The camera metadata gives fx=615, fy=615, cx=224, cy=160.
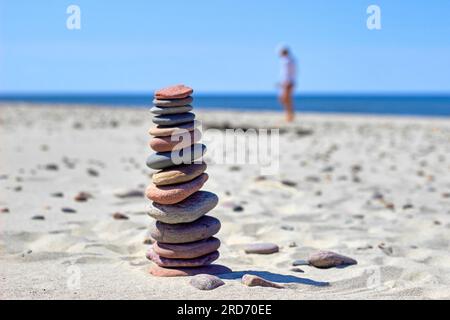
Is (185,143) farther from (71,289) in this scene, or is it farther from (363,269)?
(363,269)

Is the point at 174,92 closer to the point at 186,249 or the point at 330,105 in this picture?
the point at 186,249

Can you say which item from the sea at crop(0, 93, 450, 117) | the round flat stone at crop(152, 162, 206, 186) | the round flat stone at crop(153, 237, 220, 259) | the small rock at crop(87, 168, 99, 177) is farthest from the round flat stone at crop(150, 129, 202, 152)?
the sea at crop(0, 93, 450, 117)

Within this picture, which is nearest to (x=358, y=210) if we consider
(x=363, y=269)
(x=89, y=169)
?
(x=363, y=269)

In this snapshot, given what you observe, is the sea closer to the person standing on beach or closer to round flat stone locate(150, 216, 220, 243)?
the person standing on beach

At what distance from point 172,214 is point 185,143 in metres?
0.42

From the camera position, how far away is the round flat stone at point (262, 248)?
4223 mm

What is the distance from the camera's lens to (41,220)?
5.11 m

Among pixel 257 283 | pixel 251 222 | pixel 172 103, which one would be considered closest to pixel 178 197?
pixel 172 103

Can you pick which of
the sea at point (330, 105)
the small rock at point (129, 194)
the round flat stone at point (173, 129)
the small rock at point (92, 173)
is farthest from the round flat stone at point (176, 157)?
the sea at point (330, 105)

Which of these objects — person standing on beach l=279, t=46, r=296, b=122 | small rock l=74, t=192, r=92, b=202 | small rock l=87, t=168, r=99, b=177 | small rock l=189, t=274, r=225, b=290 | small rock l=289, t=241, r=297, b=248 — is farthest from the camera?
person standing on beach l=279, t=46, r=296, b=122

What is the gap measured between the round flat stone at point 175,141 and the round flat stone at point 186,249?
1.88 ft

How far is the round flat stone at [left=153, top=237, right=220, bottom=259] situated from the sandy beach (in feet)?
0.54

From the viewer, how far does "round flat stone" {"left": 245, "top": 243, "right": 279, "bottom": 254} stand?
4.22 metres
